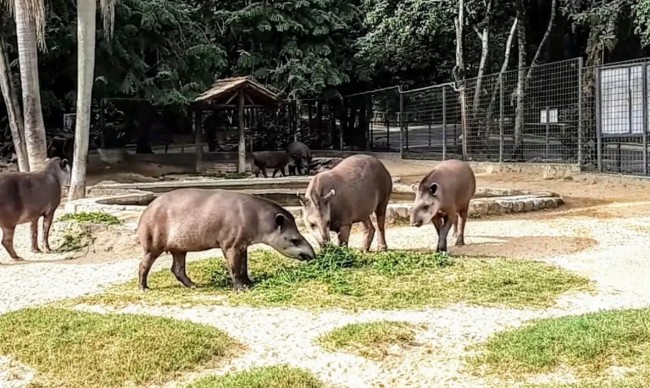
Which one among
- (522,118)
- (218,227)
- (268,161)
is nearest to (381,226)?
(218,227)

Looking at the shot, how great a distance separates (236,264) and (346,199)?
5.93ft

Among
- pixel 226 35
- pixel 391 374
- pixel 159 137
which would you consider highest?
pixel 226 35

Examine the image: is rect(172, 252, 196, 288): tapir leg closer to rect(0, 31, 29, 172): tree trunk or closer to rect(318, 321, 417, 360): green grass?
rect(318, 321, 417, 360): green grass

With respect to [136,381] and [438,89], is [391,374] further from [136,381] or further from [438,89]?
[438,89]

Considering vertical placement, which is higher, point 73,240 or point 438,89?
point 438,89

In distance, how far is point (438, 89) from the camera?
23062 millimetres

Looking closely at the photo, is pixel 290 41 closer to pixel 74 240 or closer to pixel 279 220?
pixel 74 240

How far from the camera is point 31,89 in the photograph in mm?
14273

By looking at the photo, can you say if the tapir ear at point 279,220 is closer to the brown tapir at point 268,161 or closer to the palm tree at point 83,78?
the palm tree at point 83,78

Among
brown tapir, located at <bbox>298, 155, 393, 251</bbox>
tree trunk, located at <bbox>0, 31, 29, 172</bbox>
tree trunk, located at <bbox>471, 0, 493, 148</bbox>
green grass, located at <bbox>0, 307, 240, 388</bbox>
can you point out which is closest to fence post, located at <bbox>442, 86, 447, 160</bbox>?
tree trunk, located at <bbox>471, 0, 493, 148</bbox>

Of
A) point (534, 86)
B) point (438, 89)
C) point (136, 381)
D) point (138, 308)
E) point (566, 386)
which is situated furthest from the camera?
point (438, 89)

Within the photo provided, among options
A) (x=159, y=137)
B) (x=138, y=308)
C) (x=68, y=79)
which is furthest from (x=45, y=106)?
(x=138, y=308)

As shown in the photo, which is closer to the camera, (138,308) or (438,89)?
(138,308)

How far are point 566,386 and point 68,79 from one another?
19.3 metres
